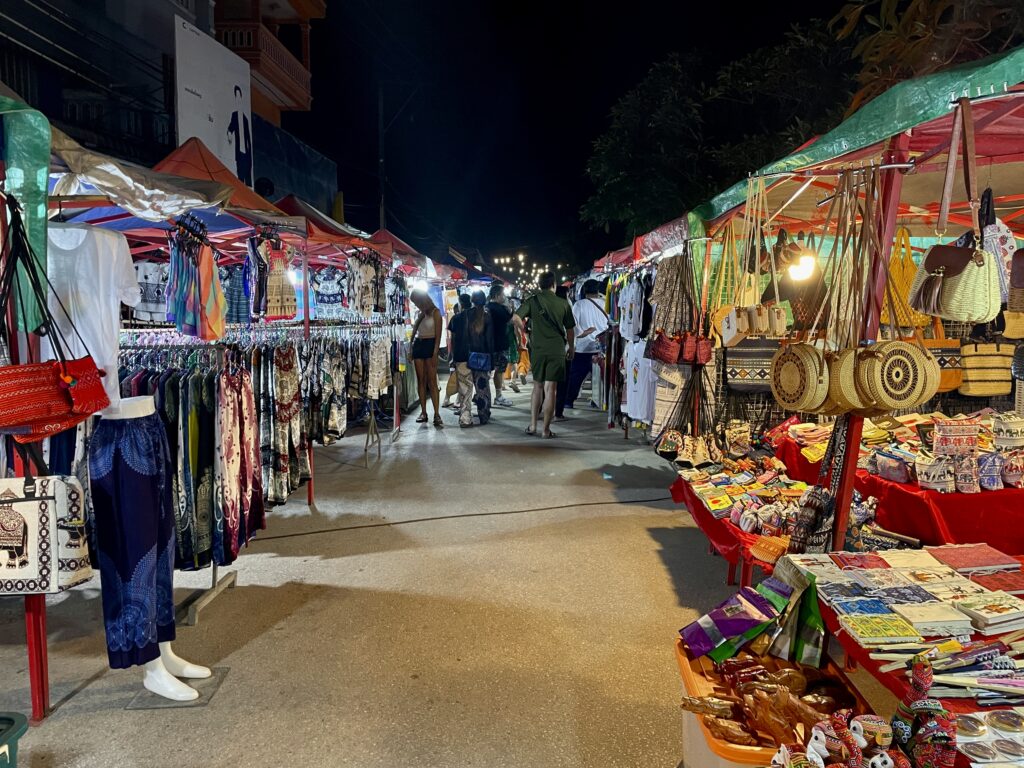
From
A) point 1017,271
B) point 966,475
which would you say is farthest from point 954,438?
point 1017,271

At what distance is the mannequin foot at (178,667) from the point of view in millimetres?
3072

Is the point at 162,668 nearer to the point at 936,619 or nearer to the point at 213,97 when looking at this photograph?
the point at 936,619

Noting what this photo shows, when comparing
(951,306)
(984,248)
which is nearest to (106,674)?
(951,306)

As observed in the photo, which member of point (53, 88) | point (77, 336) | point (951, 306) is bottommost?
point (77, 336)

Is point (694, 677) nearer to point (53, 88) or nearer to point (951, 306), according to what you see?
point (951, 306)

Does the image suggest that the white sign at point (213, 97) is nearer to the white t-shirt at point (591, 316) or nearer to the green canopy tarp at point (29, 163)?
the white t-shirt at point (591, 316)

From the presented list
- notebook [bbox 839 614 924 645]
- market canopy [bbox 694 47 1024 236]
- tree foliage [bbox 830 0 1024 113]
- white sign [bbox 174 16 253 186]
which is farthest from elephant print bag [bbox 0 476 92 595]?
white sign [bbox 174 16 253 186]

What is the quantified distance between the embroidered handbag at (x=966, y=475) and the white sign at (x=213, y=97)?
10.0 meters

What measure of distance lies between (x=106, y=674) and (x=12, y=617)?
1.07 metres

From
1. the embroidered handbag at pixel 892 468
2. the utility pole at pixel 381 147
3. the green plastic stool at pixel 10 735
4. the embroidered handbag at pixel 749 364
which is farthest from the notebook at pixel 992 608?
the utility pole at pixel 381 147

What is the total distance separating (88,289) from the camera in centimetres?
303

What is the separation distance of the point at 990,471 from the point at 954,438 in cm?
29

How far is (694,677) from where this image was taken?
2172mm

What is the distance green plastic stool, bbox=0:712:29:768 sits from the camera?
1707 millimetres
